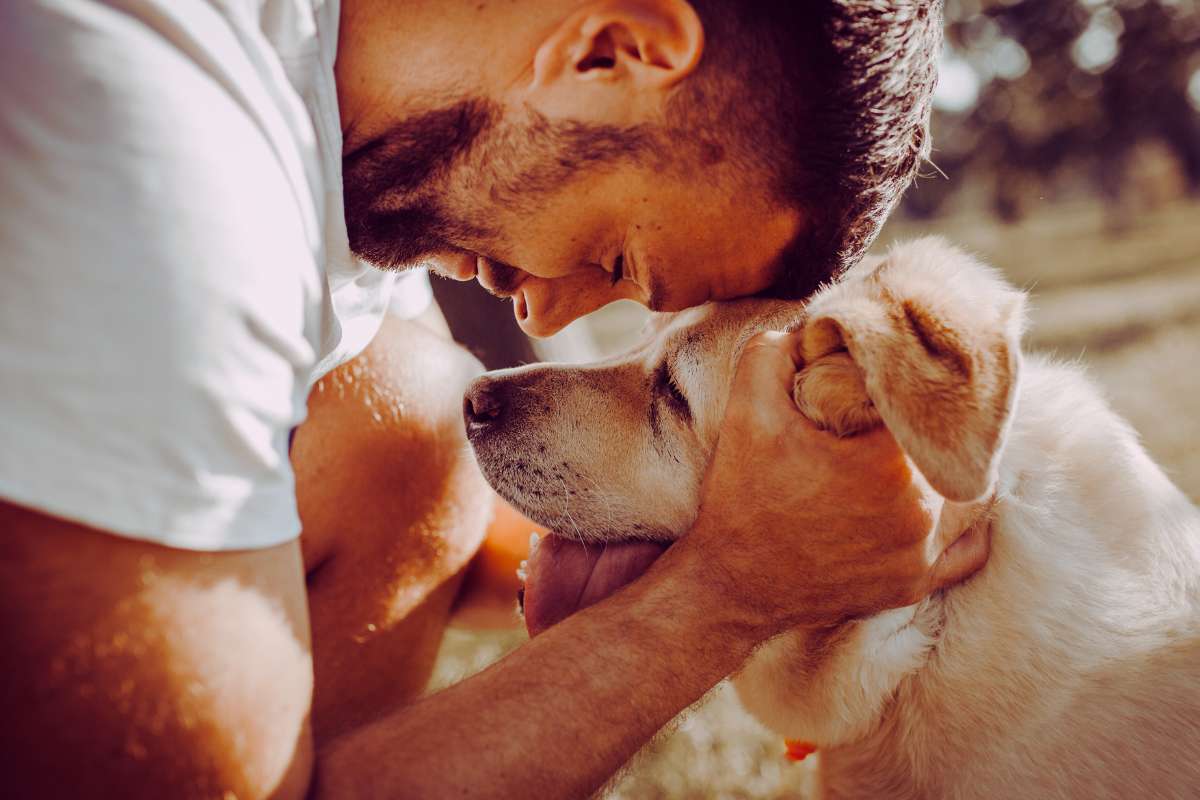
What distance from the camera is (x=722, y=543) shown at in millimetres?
2070

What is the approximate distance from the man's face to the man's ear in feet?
0.22

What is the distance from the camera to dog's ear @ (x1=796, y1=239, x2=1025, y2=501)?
1.72m

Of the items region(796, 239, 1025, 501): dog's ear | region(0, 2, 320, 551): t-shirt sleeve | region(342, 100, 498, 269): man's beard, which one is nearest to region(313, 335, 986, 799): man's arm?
region(796, 239, 1025, 501): dog's ear

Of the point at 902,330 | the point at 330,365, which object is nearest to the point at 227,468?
the point at 330,365

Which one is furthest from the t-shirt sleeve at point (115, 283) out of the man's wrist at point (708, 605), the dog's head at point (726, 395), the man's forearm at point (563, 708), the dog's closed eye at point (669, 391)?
the dog's closed eye at point (669, 391)

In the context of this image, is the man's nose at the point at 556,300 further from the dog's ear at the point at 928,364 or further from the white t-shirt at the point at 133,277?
the white t-shirt at the point at 133,277

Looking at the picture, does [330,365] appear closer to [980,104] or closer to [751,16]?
[751,16]

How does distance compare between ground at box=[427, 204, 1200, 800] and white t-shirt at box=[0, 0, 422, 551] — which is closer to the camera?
white t-shirt at box=[0, 0, 422, 551]

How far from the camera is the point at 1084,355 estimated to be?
873cm

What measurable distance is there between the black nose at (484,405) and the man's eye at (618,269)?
1.56 feet

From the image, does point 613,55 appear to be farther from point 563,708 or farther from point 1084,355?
point 1084,355

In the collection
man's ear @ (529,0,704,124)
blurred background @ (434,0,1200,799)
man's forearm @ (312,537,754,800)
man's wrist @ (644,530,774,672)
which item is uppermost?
man's ear @ (529,0,704,124)

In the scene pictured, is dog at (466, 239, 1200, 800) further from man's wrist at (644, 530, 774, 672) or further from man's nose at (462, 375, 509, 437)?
man's wrist at (644, 530, 774, 672)

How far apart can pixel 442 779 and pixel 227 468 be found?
641mm
